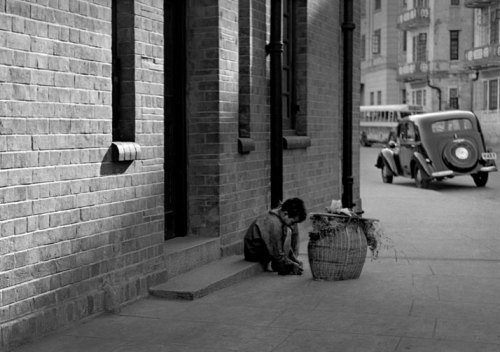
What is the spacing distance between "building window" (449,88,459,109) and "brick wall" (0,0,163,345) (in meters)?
51.1

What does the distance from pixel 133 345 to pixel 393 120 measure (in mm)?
47845

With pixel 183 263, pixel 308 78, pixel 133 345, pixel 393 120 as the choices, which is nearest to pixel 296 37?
pixel 308 78

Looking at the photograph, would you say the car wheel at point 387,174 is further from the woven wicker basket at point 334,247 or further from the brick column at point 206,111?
the woven wicker basket at point 334,247

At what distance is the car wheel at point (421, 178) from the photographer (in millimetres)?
23464

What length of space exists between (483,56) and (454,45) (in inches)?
303

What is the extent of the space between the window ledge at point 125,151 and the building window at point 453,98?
51259 millimetres

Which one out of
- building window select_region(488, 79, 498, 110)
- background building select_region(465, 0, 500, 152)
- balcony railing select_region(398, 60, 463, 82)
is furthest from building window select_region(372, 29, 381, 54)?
building window select_region(488, 79, 498, 110)

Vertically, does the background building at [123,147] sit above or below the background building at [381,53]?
below

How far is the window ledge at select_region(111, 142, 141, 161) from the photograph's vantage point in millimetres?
7562

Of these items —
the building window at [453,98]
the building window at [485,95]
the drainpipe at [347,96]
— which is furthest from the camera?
the building window at [453,98]

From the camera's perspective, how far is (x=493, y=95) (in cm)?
5203

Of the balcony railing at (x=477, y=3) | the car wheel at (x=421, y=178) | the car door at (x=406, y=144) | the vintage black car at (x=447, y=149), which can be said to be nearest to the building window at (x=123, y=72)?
the vintage black car at (x=447, y=149)

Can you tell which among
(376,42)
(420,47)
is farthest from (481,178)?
(376,42)

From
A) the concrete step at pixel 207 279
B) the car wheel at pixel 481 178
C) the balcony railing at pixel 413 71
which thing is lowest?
the concrete step at pixel 207 279
